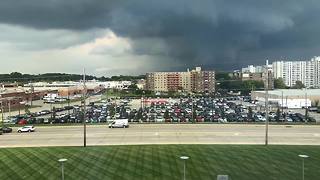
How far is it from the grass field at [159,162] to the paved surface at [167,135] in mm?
4054

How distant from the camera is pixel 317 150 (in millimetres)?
37594

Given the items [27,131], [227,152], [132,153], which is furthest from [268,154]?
[27,131]

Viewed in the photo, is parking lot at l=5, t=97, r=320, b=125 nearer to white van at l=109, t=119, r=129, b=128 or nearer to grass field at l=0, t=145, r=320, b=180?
white van at l=109, t=119, r=129, b=128

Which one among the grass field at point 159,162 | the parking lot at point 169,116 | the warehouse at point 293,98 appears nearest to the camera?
the grass field at point 159,162

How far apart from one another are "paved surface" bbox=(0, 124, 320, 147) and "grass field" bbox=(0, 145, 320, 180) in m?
4.05

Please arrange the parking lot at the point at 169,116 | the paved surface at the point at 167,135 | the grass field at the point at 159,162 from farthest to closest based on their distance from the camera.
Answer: the parking lot at the point at 169,116
the paved surface at the point at 167,135
the grass field at the point at 159,162

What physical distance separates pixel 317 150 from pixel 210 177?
554 inches

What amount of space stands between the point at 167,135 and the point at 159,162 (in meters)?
15.5

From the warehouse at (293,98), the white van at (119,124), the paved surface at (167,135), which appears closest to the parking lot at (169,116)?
the white van at (119,124)

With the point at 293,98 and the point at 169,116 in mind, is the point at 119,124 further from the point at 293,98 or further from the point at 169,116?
the point at 293,98

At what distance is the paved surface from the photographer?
4397 centimetres

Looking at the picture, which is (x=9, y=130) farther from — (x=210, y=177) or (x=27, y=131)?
(x=210, y=177)

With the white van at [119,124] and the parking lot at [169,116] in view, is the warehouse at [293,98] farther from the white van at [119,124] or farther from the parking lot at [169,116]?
the white van at [119,124]

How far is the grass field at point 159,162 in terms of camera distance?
95.7 feet
